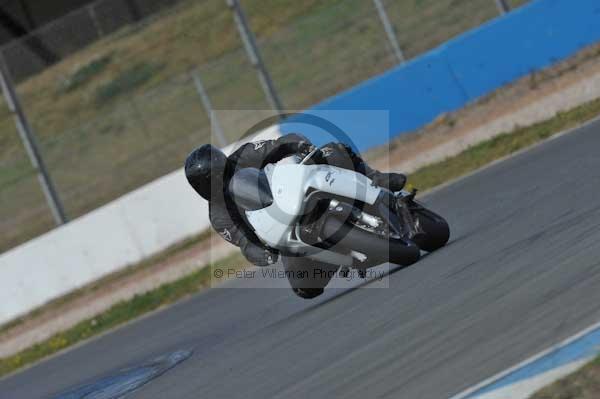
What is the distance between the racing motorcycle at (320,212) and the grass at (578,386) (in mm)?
3346

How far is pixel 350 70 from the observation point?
20.3m

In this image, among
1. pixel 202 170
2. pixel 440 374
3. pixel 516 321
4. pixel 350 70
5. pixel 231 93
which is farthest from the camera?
pixel 350 70

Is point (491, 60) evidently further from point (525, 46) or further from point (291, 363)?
point (291, 363)

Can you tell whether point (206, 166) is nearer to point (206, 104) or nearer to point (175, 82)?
point (206, 104)

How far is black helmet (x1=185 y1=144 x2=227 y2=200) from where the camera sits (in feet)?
26.2

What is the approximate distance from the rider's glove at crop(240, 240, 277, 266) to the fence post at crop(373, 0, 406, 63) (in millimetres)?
10580

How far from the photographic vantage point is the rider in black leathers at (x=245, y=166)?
26.4ft

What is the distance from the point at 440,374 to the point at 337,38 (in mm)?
15495

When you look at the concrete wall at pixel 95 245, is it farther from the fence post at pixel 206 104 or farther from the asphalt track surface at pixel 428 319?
the asphalt track surface at pixel 428 319

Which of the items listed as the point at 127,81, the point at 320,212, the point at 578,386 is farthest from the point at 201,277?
the point at 127,81

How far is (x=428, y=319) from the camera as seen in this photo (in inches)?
258

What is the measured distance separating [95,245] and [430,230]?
8.90 metres

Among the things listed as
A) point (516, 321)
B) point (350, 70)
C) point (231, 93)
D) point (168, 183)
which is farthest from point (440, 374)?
point (350, 70)

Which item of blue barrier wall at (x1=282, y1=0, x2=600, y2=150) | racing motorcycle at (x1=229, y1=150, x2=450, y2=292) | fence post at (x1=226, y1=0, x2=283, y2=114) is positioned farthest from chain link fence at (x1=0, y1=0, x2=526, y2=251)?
racing motorcycle at (x1=229, y1=150, x2=450, y2=292)
